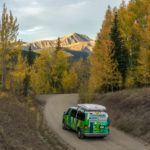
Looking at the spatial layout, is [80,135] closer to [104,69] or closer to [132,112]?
[132,112]

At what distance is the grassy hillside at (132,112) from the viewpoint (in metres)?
27.4

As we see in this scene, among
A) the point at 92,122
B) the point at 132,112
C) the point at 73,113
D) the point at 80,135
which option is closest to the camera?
the point at 92,122

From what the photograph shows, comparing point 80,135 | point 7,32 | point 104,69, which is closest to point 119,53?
point 104,69

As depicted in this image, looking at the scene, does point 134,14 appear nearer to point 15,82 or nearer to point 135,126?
point 15,82

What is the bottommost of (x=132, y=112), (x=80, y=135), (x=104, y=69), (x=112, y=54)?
(x=80, y=135)

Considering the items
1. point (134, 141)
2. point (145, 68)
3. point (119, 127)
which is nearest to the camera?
point (134, 141)

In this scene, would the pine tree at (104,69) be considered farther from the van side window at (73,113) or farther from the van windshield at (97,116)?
the van windshield at (97,116)

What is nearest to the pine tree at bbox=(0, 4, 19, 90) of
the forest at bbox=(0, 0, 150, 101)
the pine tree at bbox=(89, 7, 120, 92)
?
the forest at bbox=(0, 0, 150, 101)

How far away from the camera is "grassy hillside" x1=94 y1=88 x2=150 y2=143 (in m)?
27.4

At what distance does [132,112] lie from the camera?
31.5 metres

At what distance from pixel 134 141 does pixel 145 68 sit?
2099 centimetres

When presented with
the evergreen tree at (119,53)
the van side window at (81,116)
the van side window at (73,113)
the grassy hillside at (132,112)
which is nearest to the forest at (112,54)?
the evergreen tree at (119,53)

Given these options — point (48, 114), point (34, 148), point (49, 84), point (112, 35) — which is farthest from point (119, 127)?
point (49, 84)

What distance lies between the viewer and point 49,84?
86.1 meters
